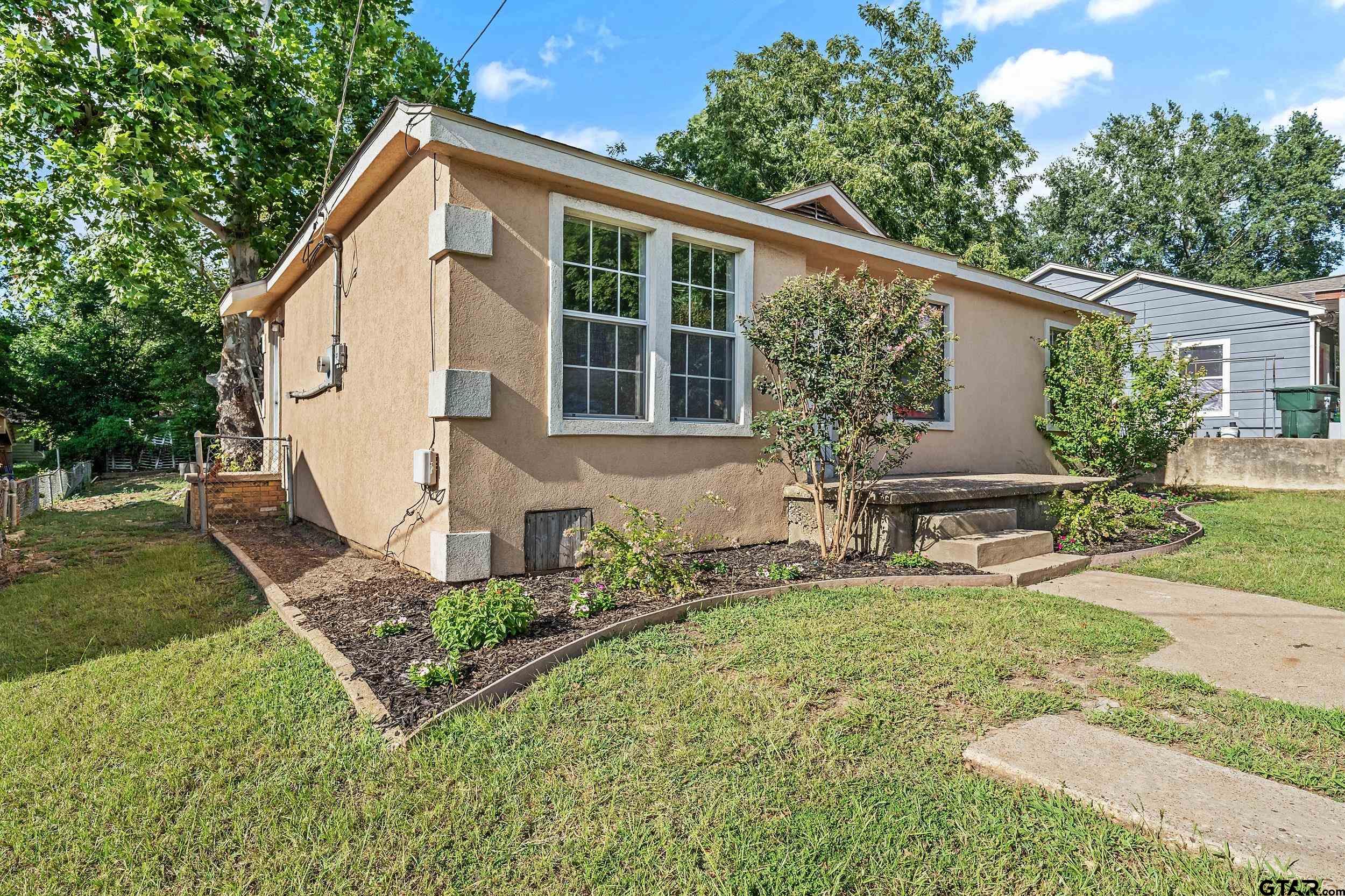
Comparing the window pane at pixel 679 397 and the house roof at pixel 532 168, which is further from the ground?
the house roof at pixel 532 168

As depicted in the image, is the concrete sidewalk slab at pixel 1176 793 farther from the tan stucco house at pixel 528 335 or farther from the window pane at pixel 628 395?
the window pane at pixel 628 395

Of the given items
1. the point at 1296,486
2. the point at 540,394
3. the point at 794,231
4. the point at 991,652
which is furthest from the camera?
the point at 1296,486

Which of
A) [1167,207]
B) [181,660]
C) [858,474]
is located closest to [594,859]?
[181,660]

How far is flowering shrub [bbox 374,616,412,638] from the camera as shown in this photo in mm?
3672

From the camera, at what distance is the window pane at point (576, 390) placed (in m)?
5.14

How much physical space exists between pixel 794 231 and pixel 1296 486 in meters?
9.63

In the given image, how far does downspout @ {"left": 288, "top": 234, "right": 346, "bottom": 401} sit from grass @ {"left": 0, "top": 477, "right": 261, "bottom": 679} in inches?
77.8

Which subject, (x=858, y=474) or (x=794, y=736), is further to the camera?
(x=858, y=474)

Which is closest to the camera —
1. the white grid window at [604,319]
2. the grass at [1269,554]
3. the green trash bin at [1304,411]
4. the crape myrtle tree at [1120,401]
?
the grass at [1269,554]

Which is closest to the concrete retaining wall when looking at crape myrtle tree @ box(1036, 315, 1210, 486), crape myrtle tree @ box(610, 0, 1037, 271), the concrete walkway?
crape myrtle tree @ box(1036, 315, 1210, 486)

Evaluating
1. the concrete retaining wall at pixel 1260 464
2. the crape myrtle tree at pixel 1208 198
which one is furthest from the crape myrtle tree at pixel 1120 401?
the crape myrtle tree at pixel 1208 198

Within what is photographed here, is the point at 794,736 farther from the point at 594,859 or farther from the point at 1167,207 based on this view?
the point at 1167,207

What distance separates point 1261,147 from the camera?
29.7 meters

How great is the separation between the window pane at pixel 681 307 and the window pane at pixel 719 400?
23.1 inches
